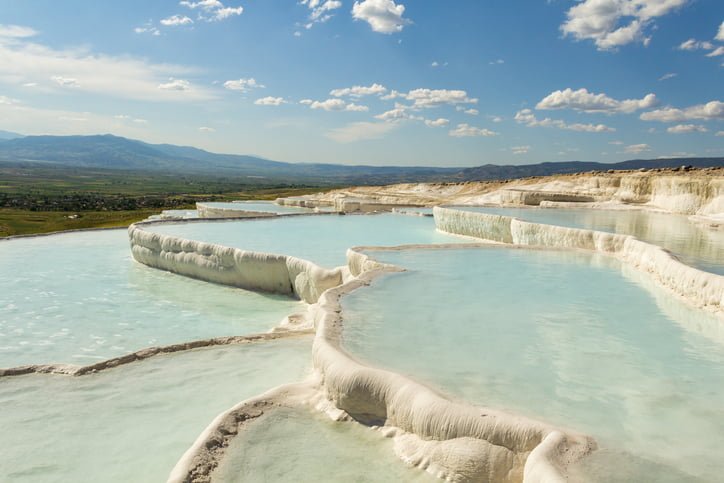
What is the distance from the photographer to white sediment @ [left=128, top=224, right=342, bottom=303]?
8266mm

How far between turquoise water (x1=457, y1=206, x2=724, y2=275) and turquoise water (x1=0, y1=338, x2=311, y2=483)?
5440 millimetres

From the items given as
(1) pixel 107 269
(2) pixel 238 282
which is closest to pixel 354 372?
(2) pixel 238 282

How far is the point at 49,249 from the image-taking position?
12492 millimetres

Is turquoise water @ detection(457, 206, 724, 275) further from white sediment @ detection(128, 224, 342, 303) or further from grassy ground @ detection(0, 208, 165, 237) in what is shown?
grassy ground @ detection(0, 208, 165, 237)

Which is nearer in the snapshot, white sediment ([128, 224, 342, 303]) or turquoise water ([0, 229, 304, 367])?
turquoise water ([0, 229, 304, 367])

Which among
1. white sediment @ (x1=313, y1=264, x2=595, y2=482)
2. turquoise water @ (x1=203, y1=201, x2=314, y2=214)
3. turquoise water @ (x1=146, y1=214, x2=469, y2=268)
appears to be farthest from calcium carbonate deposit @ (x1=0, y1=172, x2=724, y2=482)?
turquoise water @ (x1=203, y1=201, x2=314, y2=214)

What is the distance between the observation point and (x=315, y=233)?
1266cm

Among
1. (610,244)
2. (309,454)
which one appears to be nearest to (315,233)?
(610,244)

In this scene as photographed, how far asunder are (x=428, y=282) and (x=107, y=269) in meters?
7.21

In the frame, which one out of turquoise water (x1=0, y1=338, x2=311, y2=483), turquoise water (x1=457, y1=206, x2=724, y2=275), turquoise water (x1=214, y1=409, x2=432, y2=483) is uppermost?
turquoise water (x1=457, y1=206, x2=724, y2=275)

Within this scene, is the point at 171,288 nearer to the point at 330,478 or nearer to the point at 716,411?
the point at 330,478

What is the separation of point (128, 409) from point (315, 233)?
8649mm

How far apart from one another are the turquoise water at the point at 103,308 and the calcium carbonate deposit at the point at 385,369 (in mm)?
53

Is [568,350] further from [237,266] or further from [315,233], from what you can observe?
[315,233]
